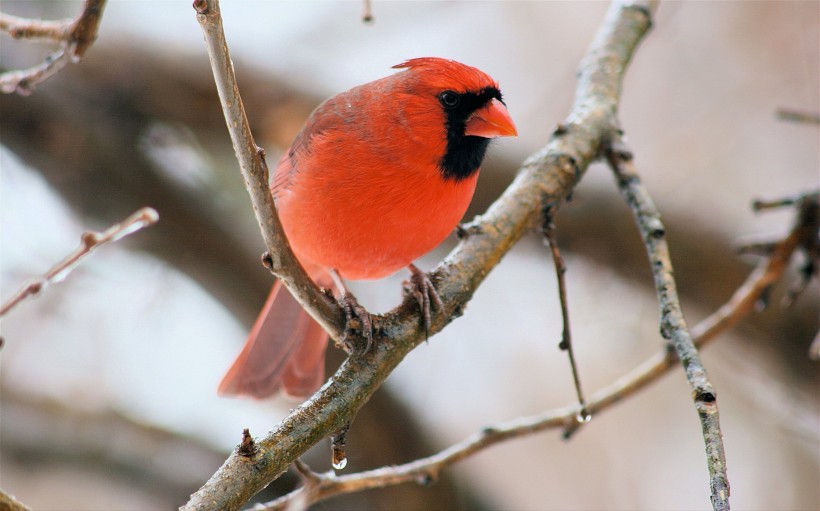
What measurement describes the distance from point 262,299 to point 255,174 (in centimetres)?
210

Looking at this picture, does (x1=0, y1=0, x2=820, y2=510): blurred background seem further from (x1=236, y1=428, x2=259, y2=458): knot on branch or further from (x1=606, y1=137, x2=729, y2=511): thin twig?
(x1=236, y1=428, x2=259, y2=458): knot on branch

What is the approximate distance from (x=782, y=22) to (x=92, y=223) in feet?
13.5

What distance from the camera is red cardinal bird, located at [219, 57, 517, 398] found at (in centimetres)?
194

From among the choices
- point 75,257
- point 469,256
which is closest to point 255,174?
point 75,257

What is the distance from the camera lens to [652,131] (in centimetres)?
514

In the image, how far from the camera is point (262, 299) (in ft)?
11.1

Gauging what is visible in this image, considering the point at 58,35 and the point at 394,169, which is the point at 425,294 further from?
the point at 58,35

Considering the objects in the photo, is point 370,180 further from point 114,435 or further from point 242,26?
point 242,26

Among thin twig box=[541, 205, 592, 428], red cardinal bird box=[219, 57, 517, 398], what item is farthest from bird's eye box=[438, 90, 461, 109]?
thin twig box=[541, 205, 592, 428]

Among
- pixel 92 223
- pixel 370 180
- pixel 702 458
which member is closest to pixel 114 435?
pixel 92 223

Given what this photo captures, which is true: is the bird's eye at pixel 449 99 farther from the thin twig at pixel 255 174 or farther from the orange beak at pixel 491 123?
the thin twig at pixel 255 174

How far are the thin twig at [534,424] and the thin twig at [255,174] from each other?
325mm

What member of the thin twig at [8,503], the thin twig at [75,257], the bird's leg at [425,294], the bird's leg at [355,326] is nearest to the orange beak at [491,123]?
the bird's leg at [425,294]

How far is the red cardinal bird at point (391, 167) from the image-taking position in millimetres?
1944
